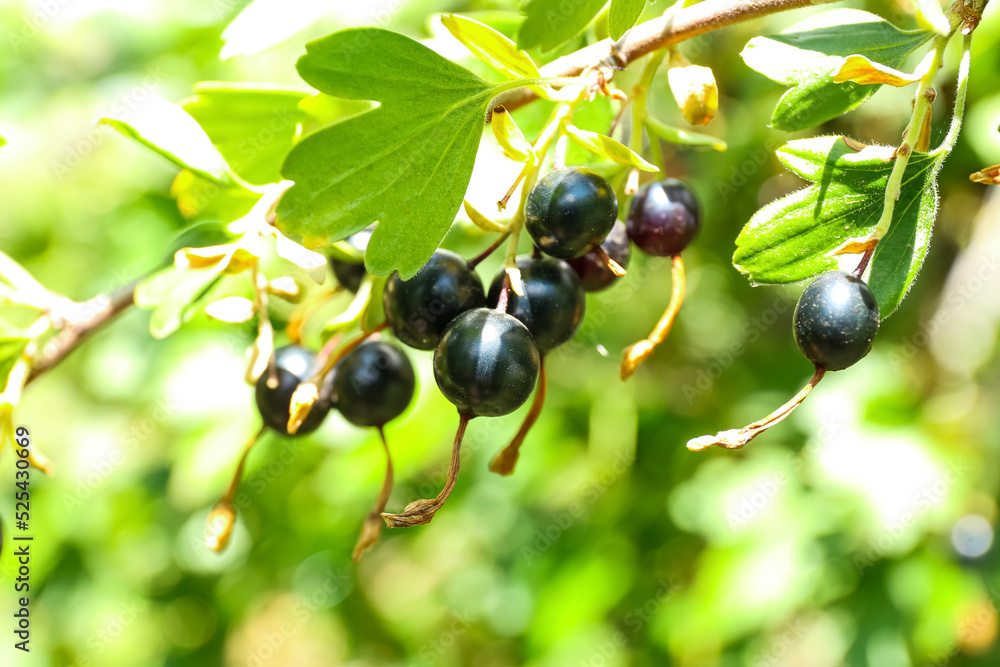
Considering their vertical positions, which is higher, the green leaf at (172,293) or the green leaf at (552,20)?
the green leaf at (552,20)

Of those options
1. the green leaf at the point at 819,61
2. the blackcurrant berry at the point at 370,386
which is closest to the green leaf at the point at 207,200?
the blackcurrant berry at the point at 370,386

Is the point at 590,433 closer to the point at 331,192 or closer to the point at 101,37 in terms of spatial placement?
the point at 331,192

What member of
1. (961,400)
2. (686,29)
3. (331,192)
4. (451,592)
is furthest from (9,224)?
(961,400)

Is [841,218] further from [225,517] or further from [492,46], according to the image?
[225,517]

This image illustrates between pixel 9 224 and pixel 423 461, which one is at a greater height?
pixel 9 224

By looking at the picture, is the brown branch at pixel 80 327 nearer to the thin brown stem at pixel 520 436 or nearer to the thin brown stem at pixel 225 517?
the thin brown stem at pixel 225 517

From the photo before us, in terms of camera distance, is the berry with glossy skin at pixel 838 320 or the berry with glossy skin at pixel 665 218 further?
the berry with glossy skin at pixel 665 218
